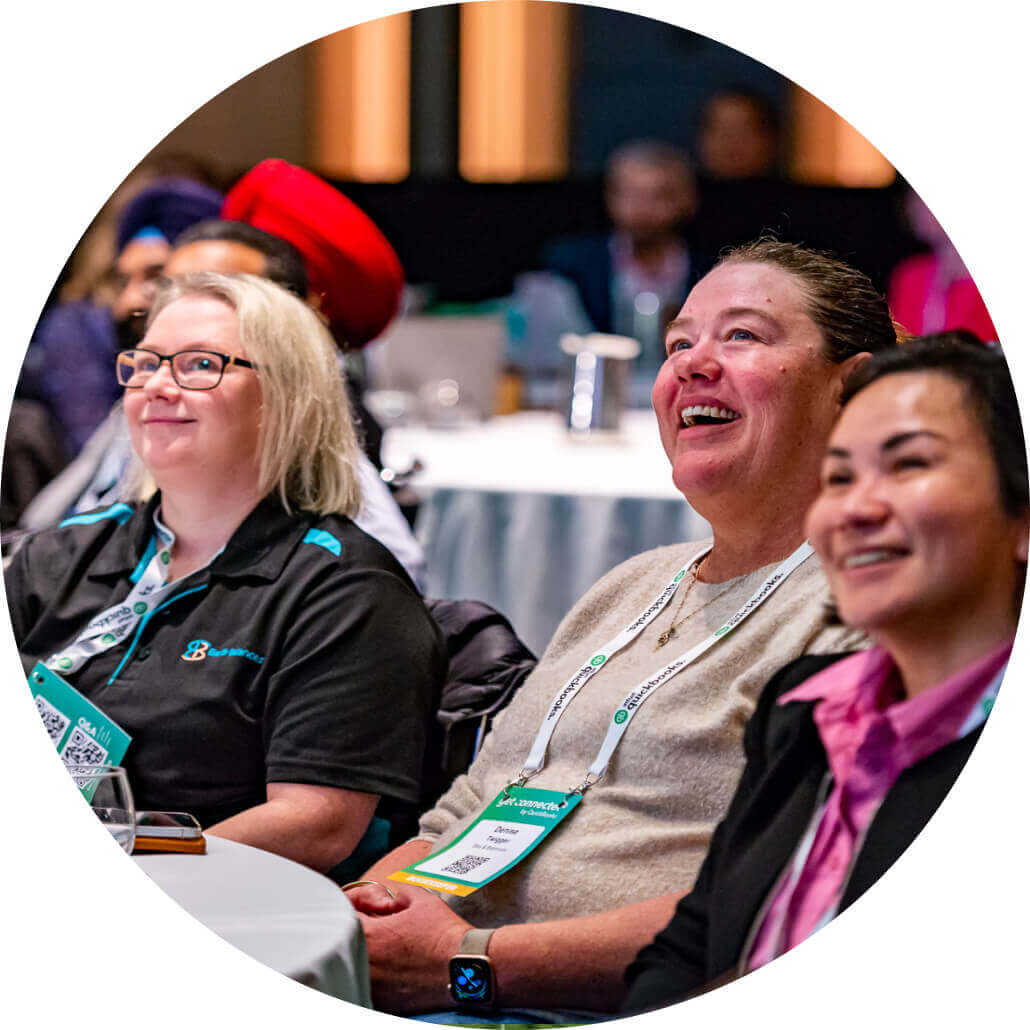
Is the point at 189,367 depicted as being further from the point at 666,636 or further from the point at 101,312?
the point at 666,636

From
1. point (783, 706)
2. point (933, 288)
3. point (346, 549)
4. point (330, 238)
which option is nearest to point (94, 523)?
point (346, 549)

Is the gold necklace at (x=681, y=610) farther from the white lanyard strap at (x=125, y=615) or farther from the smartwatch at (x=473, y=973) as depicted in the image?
the white lanyard strap at (x=125, y=615)

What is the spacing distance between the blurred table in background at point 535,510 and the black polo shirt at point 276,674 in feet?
0.39

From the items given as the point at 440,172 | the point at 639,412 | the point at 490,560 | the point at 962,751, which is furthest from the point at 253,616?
the point at 962,751

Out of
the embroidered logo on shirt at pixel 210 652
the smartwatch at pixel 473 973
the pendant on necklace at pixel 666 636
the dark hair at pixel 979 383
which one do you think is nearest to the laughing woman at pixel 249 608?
the embroidered logo on shirt at pixel 210 652

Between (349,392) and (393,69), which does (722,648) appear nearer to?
(349,392)

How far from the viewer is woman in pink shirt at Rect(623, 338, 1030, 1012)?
5.25 feet

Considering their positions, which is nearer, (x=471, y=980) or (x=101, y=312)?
(x=471, y=980)

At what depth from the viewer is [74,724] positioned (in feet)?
6.60

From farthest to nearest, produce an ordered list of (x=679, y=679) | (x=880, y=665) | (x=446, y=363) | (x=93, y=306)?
(x=446, y=363), (x=93, y=306), (x=679, y=679), (x=880, y=665)

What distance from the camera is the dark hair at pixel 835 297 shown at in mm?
1718

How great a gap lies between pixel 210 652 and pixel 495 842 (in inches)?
18.0

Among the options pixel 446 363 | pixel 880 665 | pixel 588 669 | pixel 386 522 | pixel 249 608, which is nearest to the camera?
pixel 880 665

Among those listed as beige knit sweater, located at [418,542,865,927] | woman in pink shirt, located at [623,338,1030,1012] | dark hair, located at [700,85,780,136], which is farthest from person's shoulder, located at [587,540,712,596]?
dark hair, located at [700,85,780,136]
